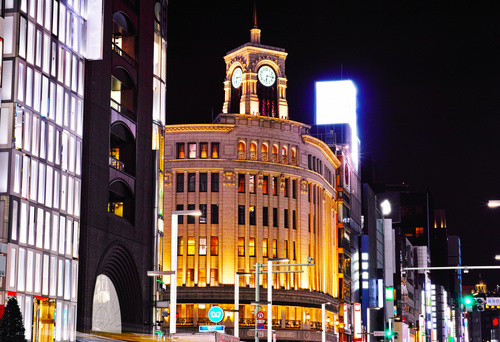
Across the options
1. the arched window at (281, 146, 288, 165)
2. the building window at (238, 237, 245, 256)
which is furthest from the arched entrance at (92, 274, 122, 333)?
the arched window at (281, 146, 288, 165)

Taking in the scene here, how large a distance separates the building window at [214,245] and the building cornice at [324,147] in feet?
60.1

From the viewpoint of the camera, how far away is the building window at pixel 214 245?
360 ft

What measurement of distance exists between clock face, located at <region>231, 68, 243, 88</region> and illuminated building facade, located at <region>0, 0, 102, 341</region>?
64084 millimetres

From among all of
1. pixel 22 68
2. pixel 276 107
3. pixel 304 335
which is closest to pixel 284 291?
pixel 304 335

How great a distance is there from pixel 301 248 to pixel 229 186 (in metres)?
12.6

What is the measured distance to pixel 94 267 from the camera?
6053cm

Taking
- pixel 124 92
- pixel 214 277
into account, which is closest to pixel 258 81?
pixel 214 277

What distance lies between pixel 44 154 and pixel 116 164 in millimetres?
10155

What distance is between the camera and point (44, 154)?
56219 millimetres

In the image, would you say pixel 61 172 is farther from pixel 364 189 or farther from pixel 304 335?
pixel 364 189

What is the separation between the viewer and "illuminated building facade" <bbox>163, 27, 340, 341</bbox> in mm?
108250

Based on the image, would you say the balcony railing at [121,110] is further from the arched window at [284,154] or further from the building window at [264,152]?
the arched window at [284,154]

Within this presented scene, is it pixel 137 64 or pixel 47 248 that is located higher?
pixel 137 64

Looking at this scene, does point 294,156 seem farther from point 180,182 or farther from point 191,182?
point 180,182
